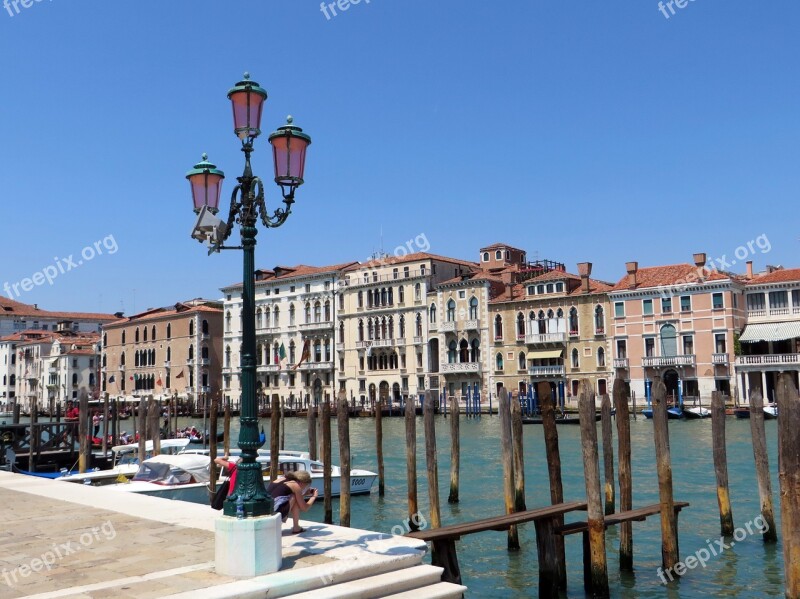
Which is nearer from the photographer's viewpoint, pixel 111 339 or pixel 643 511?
pixel 643 511

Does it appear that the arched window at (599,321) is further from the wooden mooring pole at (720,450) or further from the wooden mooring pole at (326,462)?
the wooden mooring pole at (720,450)

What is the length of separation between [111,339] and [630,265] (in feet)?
154

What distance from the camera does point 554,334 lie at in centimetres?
4600

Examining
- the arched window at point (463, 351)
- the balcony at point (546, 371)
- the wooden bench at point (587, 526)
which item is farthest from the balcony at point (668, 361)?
the wooden bench at point (587, 526)

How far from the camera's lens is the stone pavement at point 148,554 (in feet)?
19.2

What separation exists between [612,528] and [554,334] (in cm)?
3330

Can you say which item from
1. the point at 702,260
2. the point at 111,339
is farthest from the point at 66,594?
the point at 111,339

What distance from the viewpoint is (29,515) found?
9289 millimetres

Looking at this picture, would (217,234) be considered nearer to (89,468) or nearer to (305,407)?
(89,468)

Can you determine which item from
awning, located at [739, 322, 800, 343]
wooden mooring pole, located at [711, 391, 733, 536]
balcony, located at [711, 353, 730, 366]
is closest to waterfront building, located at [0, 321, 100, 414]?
balcony, located at [711, 353, 730, 366]

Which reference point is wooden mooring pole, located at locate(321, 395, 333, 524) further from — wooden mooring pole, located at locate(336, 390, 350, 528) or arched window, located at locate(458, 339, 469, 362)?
arched window, located at locate(458, 339, 469, 362)

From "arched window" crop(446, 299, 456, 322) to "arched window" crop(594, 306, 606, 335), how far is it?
9.14 metres

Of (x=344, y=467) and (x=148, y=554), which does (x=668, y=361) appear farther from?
(x=148, y=554)

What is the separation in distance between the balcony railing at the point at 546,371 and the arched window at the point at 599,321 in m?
3.00
